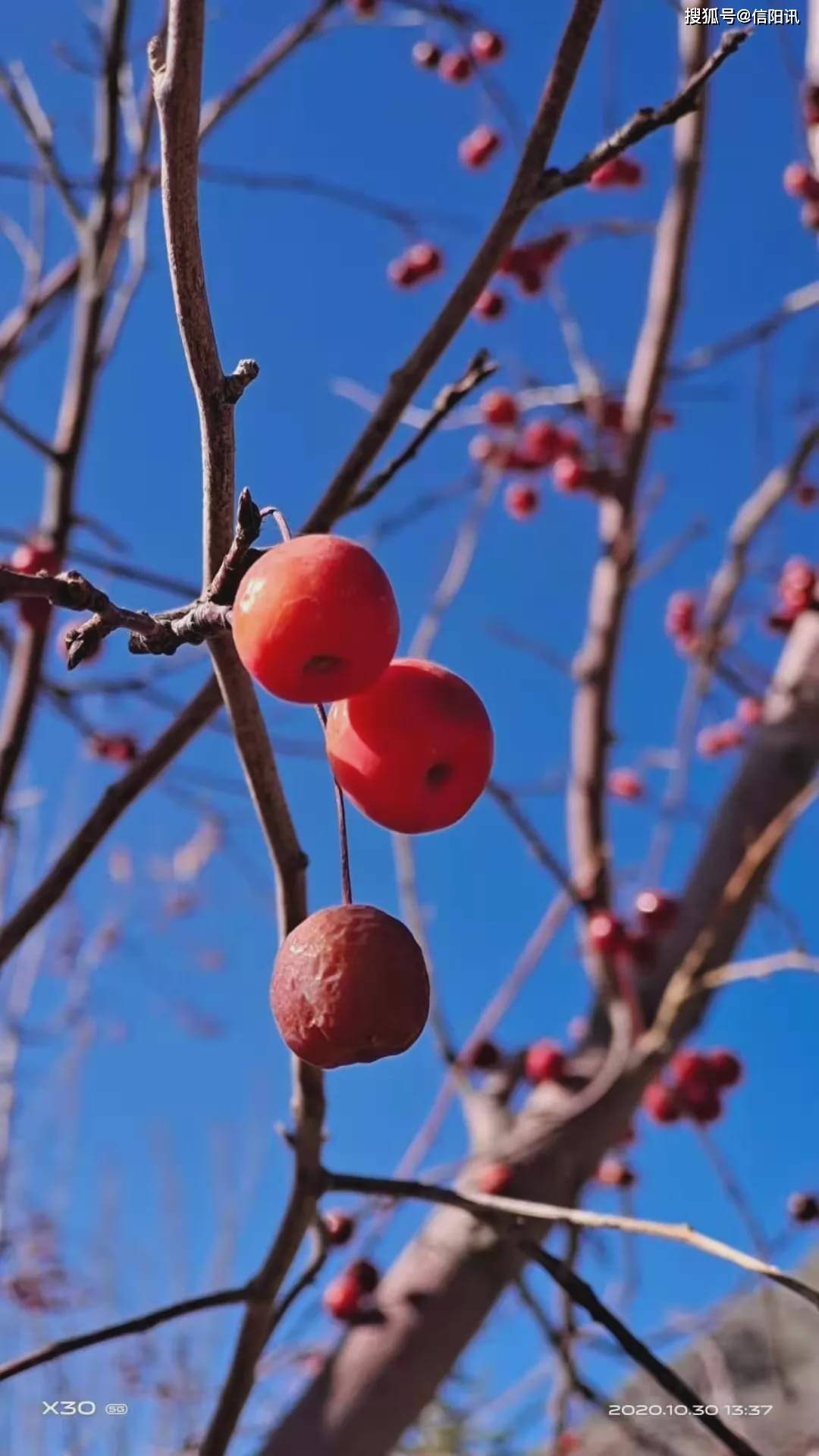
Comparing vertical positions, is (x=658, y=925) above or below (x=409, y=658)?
above

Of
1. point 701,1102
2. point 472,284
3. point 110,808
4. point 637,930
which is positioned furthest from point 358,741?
point 701,1102

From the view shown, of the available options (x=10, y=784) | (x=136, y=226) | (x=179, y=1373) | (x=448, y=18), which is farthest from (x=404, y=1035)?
(x=179, y=1373)

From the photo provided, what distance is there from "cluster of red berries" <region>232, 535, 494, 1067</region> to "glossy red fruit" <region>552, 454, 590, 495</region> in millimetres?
2964

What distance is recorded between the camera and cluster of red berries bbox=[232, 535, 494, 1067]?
0.81 m

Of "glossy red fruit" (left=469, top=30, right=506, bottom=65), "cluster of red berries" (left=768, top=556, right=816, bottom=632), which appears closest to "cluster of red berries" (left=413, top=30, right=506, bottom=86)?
"glossy red fruit" (left=469, top=30, right=506, bottom=65)

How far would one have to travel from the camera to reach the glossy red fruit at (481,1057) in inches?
126

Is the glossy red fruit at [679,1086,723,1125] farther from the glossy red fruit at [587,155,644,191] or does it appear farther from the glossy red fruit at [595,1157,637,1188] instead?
the glossy red fruit at [587,155,644,191]

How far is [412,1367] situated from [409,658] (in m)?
1.61

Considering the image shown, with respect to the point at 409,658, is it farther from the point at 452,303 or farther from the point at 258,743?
the point at 452,303

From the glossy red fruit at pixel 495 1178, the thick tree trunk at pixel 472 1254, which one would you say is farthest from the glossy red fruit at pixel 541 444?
the glossy red fruit at pixel 495 1178

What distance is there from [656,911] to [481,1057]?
69 cm

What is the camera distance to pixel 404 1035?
0.85 meters

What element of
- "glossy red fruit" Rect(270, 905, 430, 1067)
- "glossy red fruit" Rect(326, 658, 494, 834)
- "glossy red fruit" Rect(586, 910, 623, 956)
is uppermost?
"glossy red fruit" Rect(586, 910, 623, 956)

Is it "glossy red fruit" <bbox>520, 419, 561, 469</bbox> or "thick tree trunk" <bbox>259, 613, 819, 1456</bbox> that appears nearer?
"thick tree trunk" <bbox>259, 613, 819, 1456</bbox>
